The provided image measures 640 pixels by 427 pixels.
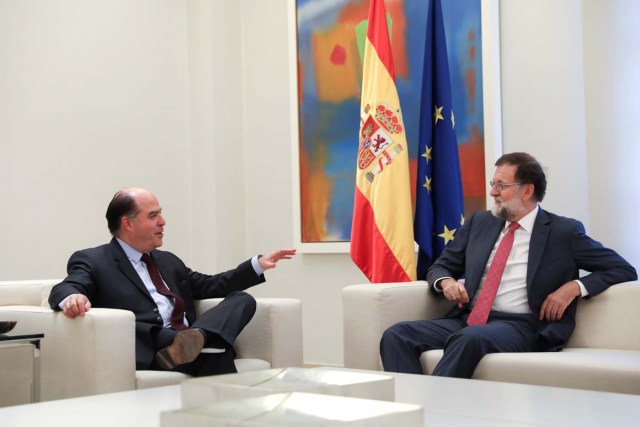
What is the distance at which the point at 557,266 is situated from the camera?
378 cm

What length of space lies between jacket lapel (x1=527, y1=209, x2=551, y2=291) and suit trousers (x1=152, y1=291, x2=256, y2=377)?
4.05 feet

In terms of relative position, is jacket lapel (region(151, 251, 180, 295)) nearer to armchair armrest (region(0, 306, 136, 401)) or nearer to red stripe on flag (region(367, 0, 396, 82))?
armchair armrest (region(0, 306, 136, 401))

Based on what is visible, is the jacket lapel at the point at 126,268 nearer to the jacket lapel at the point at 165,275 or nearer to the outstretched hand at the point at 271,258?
the jacket lapel at the point at 165,275

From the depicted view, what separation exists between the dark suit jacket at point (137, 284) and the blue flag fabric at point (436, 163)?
1.17m

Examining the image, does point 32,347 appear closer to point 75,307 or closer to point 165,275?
point 75,307

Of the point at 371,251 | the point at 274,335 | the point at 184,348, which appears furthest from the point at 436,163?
the point at 184,348

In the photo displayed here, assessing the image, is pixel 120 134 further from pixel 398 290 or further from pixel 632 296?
pixel 632 296

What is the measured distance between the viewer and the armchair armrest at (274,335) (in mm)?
3766

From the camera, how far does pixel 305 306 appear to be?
20.7 ft

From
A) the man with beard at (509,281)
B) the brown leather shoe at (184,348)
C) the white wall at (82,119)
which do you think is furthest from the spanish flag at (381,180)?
the white wall at (82,119)

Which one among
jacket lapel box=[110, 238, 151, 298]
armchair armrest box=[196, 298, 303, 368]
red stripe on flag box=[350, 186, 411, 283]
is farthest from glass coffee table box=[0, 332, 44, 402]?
red stripe on flag box=[350, 186, 411, 283]

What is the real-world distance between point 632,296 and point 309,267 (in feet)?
9.78

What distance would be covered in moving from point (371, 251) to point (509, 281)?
46.1 inches

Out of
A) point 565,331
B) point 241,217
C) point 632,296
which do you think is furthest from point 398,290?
point 241,217
